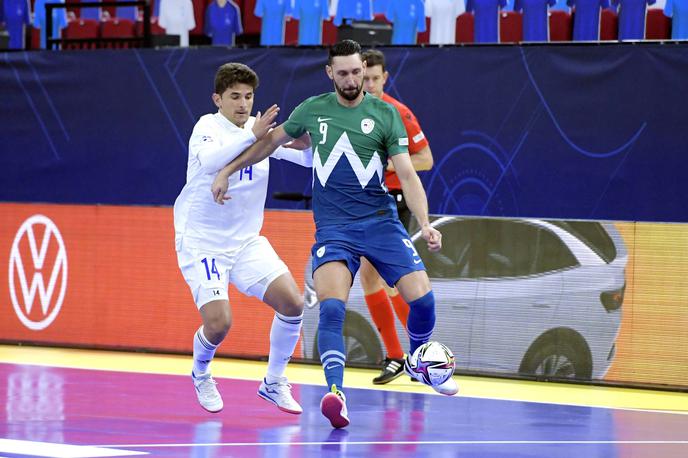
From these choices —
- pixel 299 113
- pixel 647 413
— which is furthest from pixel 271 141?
pixel 647 413

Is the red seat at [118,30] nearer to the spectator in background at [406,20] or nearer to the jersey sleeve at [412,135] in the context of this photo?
the spectator in background at [406,20]

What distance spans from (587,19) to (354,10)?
2784 mm

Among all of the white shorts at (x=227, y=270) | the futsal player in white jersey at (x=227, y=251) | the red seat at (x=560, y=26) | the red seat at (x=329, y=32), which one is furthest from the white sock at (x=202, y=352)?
the red seat at (x=329, y=32)

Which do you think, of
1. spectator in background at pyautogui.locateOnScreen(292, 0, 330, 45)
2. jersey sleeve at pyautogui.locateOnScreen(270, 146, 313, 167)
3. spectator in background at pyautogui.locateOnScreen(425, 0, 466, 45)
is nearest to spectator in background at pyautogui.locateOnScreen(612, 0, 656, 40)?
spectator in background at pyautogui.locateOnScreen(425, 0, 466, 45)

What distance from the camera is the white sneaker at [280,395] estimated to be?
7.46m

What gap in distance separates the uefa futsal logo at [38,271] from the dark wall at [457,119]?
11.1 feet

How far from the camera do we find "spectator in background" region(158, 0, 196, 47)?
1614 centimetres

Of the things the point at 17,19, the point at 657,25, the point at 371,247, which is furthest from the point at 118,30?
the point at 371,247

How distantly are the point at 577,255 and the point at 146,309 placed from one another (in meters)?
4.11

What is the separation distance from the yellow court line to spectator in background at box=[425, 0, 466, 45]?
Result: 215 inches

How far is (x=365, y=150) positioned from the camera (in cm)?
707

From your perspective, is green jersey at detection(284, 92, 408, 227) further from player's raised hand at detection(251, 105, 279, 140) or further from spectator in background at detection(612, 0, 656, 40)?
spectator in background at detection(612, 0, 656, 40)

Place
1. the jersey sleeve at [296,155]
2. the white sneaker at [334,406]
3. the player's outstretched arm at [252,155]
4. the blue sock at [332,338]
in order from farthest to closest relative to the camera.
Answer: the jersey sleeve at [296,155] < the player's outstretched arm at [252,155] < the blue sock at [332,338] < the white sneaker at [334,406]

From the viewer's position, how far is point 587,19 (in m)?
13.9
